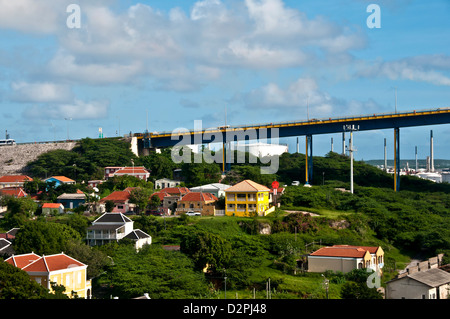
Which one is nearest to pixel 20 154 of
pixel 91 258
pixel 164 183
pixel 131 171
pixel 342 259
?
pixel 131 171

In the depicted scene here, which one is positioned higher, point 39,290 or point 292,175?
point 292,175

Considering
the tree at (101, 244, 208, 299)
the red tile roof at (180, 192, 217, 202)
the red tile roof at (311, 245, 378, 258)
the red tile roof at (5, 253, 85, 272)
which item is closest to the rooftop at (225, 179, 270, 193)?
the red tile roof at (180, 192, 217, 202)

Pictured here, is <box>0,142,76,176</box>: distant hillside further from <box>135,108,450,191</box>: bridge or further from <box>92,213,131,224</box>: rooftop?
<box>92,213,131,224</box>: rooftop

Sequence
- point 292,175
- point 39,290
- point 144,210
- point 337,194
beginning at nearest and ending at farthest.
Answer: point 39,290, point 144,210, point 337,194, point 292,175

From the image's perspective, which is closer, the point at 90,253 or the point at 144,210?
the point at 90,253

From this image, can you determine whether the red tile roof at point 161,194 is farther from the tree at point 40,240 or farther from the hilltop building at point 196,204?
the tree at point 40,240

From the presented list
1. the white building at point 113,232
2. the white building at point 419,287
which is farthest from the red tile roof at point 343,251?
the white building at point 113,232
